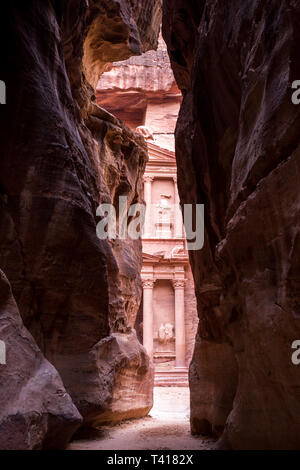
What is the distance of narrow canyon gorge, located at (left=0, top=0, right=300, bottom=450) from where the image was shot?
445 cm

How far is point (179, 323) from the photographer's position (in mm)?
24766

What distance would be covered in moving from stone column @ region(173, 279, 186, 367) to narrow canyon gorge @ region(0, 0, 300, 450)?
12.3 metres

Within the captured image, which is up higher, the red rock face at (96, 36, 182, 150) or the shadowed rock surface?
the red rock face at (96, 36, 182, 150)

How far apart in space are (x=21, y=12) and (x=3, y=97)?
1.71 meters

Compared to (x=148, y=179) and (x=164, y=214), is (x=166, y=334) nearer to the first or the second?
(x=164, y=214)

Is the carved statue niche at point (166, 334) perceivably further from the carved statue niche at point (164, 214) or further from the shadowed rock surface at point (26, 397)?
the shadowed rock surface at point (26, 397)

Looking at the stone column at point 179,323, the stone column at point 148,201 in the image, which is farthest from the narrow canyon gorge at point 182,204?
the stone column at point 148,201

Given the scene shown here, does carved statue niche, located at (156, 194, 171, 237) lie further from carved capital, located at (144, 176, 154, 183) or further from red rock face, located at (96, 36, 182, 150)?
red rock face, located at (96, 36, 182, 150)

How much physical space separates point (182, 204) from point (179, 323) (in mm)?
15829

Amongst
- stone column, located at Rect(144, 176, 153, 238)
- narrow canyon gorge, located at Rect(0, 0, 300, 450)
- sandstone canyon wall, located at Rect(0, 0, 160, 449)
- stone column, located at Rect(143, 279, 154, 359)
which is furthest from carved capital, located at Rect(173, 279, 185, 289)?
sandstone canyon wall, located at Rect(0, 0, 160, 449)

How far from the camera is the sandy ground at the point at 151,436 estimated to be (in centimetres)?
694

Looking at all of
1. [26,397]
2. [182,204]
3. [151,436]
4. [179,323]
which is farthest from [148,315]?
[26,397]

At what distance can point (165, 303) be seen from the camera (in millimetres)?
25781

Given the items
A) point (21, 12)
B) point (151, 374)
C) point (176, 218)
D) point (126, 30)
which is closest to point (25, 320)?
point (21, 12)
